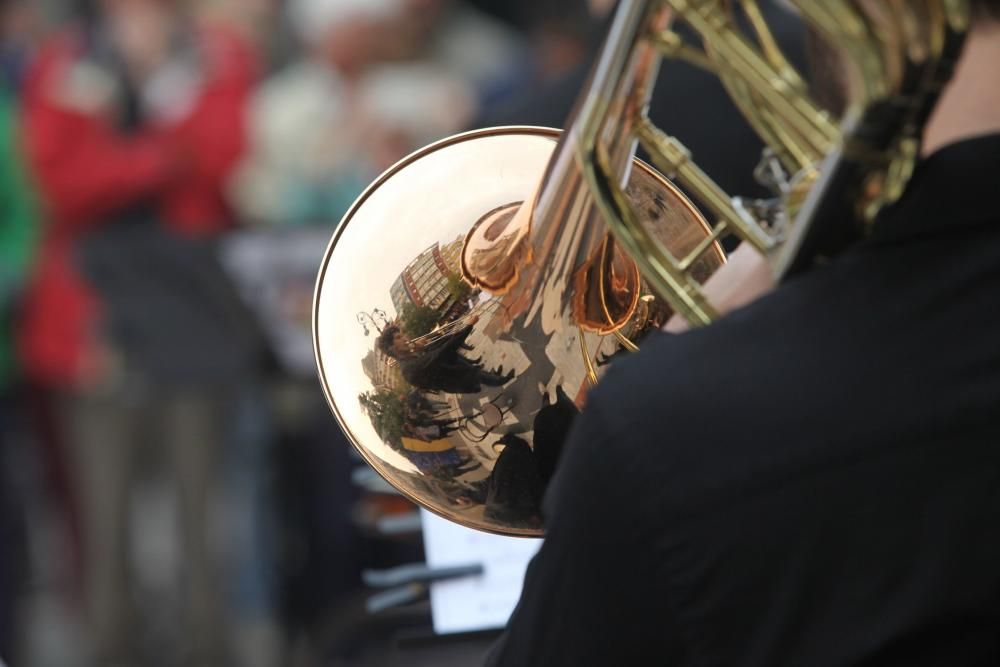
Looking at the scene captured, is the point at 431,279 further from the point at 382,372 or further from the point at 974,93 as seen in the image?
the point at 974,93

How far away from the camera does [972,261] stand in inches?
32.1

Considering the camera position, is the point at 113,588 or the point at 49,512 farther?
the point at 49,512

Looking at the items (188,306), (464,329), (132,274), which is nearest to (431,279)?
(464,329)

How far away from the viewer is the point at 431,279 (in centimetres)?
118

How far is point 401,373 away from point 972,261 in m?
0.50

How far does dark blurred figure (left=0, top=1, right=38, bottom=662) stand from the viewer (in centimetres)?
345

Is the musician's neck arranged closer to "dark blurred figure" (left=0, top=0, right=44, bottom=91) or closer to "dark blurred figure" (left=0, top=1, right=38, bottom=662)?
"dark blurred figure" (left=0, top=1, right=38, bottom=662)

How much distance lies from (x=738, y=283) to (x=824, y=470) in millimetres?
189

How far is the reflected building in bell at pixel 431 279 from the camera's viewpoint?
117 cm

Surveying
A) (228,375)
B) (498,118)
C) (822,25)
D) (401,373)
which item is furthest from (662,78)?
(228,375)

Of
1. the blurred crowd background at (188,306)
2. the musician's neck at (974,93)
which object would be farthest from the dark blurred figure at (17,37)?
the musician's neck at (974,93)

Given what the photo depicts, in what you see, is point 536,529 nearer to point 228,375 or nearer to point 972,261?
point 972,261

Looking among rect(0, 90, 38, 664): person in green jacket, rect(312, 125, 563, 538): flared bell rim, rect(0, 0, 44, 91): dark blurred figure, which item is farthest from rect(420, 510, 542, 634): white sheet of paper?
rect(0, 0, 44, 91): dark blurred figure

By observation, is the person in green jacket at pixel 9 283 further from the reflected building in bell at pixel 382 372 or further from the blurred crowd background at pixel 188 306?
the reflected building in bell at pixel 382 372
